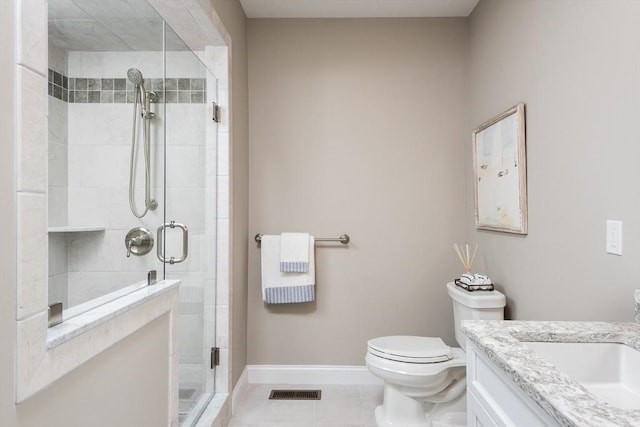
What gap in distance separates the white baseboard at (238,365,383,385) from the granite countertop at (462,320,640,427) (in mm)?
1623

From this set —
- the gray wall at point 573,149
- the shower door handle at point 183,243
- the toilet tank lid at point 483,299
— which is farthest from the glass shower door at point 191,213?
the gray wall at point 573,149

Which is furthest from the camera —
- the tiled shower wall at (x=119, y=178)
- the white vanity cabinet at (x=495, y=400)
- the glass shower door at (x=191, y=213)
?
the glass shower door at (x=191, y=213)

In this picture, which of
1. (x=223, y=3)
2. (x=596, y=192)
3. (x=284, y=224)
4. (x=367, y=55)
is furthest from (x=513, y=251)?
(x=223, y=3)

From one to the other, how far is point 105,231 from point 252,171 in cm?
144

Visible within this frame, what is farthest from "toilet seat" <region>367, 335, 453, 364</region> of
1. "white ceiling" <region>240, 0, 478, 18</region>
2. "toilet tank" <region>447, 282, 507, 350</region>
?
"white ceiling" <region>240, 0, 478, 18</region>

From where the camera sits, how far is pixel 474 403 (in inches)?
46.4

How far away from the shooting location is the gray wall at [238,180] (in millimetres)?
2262

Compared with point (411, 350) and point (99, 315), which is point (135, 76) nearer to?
point (99, 315)

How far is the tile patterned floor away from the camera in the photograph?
217 centimetres

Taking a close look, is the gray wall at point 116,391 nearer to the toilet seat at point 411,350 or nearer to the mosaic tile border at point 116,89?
the mosaic tile border at point 116,89

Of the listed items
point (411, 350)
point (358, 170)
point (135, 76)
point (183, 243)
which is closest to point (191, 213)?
point (183, 243)

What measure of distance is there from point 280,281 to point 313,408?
788 millimetres

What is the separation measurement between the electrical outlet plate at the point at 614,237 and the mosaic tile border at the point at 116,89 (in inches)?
68.0

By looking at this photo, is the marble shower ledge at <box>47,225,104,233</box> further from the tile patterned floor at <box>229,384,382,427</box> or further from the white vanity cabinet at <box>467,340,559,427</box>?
the tile patterned floor at <box>229,384,382,427</box>
